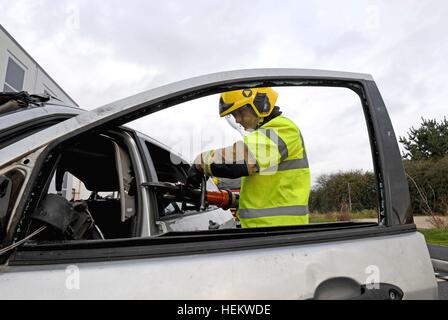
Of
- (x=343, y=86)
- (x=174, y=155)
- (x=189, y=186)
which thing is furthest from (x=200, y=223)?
(x=343, y=86)

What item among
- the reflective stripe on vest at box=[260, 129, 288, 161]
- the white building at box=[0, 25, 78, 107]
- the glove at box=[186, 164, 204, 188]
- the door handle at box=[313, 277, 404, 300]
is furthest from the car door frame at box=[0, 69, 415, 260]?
the white building at box=[0, 25, 78, 107]

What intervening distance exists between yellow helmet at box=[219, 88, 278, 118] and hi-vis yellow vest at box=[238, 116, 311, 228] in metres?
0.16

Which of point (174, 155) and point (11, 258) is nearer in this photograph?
point (11, 258)

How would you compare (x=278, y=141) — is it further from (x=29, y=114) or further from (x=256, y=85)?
(x=29, y=114)

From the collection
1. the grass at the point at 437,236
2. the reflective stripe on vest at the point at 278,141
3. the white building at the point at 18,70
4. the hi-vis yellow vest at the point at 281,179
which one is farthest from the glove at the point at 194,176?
the grass at the point at 437,236

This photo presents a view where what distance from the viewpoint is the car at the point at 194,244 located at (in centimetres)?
88

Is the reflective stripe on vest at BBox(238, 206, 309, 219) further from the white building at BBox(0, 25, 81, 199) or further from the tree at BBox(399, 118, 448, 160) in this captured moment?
the tree at BBox(399, 118, 448, 160)

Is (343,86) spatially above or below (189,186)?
above

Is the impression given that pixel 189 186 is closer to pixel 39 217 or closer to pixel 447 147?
pixel 39 217

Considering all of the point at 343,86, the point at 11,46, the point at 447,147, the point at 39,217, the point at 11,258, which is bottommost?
the point at 11,258

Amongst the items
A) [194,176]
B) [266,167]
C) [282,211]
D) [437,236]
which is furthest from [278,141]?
[437,236]

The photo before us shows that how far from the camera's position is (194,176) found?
1817mm
